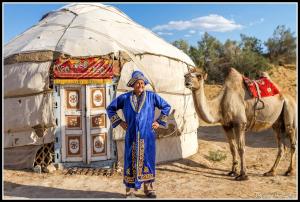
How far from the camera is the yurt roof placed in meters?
6.62

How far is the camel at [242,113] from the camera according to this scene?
5.95m

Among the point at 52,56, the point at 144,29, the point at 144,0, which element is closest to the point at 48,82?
the point at 52,56

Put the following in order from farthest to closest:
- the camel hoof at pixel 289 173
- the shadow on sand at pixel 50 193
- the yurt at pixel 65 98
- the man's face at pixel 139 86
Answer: the yurt at pixel 65 98 < the camel hoof at pixel 289 173 < the shadow on sand at pixel 50 193 < the man's face at pixel 139 86

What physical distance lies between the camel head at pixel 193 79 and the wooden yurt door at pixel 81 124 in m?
1.79

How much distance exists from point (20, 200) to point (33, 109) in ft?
6.91

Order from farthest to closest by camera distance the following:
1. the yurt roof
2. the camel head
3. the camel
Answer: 1. the yurt roof
2. the camel
3. the camel head

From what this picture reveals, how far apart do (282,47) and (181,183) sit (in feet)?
69.2

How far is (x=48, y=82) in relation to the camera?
6441mm

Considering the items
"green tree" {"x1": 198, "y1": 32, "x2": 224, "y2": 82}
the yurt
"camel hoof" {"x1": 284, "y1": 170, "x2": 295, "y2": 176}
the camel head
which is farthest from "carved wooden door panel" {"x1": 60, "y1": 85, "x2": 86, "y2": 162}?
"green tree" {"x1": 198, "y1": 32, "x2": 224, "y2": 82}

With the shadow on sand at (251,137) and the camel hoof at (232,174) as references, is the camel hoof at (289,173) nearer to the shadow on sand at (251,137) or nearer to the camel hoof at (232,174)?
the camel hoof at (232,174)

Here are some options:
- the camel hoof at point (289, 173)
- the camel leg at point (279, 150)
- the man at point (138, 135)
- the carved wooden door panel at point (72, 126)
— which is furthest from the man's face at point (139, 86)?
the camel hoof at point (289, 173)

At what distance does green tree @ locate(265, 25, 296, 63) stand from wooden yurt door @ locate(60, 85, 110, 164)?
65.6 ft

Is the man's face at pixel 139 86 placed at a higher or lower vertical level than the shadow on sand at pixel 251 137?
higher

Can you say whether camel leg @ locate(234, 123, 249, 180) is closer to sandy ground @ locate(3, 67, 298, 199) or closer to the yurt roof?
sandy ground @ locate(3, 67, 298, 199)
